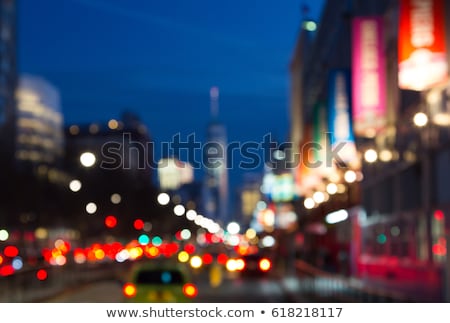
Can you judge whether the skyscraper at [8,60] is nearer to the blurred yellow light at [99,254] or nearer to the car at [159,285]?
the blurred yellow light at [99,254]

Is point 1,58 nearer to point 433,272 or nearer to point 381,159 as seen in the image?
point 381,159

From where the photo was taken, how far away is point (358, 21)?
39.5 metres

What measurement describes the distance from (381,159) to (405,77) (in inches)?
754

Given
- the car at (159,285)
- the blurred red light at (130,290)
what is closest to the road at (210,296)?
the car at (159,285)

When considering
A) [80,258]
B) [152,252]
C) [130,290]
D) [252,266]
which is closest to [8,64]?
[80,258]

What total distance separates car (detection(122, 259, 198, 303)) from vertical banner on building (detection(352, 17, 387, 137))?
19.4 metres

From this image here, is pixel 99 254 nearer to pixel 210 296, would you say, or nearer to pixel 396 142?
pixel 396 142

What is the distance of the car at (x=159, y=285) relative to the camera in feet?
69.0

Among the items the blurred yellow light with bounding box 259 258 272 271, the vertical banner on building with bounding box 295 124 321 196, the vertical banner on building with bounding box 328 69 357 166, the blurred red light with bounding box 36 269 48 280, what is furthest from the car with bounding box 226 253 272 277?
the vertical banner on building with bounding box 295 124 321 196

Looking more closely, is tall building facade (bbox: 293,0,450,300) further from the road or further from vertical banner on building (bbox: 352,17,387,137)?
the road

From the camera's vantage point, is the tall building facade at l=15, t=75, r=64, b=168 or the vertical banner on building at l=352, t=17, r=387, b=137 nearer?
the vertical banner on building at l=352, t=17, r=387, b=137

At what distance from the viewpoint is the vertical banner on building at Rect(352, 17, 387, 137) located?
1538 inches
